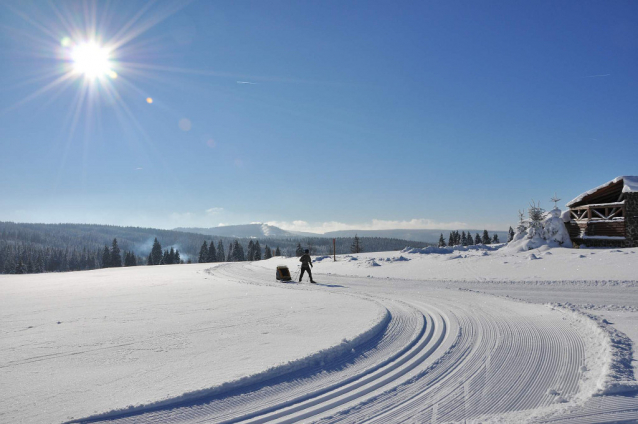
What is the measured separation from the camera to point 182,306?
29.1ft

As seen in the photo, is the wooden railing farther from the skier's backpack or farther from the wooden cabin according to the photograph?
the skier's backpack

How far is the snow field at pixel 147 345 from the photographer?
11.7ft

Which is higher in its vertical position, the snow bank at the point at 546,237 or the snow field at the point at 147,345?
the snow bank at the point at 546,237

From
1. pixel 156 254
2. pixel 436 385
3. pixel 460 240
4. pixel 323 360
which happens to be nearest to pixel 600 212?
pixel 436 385

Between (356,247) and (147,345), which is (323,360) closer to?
(147,345)

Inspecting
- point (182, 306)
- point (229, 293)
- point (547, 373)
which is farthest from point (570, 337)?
point (229, 293)

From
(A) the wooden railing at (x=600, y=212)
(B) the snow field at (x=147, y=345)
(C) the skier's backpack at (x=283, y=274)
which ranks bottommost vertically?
(B) the snow field at (x=147, y=345)

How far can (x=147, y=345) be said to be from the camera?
209 inches

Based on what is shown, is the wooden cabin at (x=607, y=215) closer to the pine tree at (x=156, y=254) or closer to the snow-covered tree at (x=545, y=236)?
the snow-covered tree at (x=545, y=236)

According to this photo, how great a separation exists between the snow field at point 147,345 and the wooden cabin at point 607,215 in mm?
21833

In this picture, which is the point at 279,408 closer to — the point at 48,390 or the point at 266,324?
the point at 48,390

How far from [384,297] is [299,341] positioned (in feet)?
18.3

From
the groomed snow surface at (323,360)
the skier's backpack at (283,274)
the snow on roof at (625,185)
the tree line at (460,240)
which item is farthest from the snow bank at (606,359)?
the tree line at (460,240)

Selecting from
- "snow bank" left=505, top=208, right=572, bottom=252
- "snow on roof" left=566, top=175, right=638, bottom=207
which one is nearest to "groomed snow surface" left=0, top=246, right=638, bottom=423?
"snow bank" left=505, top=208, right=572, bottom=252
